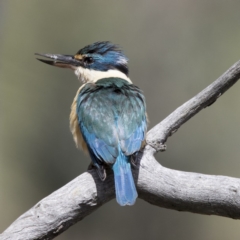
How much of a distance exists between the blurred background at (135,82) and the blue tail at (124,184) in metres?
2.45

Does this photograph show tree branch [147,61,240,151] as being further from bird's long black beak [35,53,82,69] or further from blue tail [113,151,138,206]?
bird's long black beak [35,53,82,69]

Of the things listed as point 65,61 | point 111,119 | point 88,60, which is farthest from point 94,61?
point 111,119

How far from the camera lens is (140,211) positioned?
4.59 meters

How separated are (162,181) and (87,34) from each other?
3.70m

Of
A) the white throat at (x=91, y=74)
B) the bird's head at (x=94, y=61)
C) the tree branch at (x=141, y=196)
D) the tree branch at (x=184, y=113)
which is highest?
the bird's head at (x=94, y=61)

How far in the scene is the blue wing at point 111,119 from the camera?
2303mm

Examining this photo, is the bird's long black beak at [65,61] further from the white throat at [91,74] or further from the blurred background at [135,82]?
the blurred background at [135,82]

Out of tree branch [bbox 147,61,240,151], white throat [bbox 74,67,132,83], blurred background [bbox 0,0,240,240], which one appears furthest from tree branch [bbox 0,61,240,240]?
blurred background [bbox 0,0,240,240]

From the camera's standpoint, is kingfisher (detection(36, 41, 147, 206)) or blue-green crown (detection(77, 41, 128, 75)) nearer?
kingfisher (detection(36, 41, 147, 206))

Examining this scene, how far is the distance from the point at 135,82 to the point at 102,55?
2016 mm

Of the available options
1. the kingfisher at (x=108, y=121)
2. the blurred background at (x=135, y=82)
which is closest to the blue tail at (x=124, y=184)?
the kingfisher at (x=108, y=121)

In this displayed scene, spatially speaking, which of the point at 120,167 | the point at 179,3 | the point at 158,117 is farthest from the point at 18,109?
the point at 120,167

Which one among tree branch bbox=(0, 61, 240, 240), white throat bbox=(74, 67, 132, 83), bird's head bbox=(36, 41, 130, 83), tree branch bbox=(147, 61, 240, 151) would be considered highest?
bird's head bbox=(36, 41, 130, 83)

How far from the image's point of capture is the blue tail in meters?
2.12
